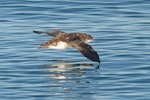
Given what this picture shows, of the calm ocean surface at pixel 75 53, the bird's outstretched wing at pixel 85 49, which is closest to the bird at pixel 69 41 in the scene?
the bird's outstretched wing at pixel 85 49

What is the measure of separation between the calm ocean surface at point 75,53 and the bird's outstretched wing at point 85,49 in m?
0.42

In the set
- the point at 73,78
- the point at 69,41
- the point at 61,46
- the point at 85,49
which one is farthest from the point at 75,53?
the point at 73,78

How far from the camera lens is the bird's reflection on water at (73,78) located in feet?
54.5

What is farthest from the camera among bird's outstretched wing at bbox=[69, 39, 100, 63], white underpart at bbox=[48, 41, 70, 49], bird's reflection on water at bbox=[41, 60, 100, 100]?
white underpart at bbox=[48, 41, 70, 49]

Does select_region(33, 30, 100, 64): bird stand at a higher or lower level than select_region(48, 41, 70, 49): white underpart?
higher

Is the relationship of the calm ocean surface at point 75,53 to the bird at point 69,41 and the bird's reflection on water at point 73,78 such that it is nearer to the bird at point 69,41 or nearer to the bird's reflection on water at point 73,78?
the bird's reflection on water at point 73,78

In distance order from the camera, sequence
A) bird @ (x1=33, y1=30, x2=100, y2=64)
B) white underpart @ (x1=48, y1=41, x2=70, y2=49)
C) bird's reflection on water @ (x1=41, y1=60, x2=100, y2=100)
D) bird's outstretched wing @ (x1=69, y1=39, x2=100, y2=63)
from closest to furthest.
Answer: bird's reflection on water @ (x1=41, y1=60, x2=100, y2=100) → bird's outstretched wing @ (x1=69, y1=39, x2=100, y2=63) → bird @ (x1=33, y1=30, x2=100, y2=64) → white underpart @ (x1=48, y1=41, x2=70, y2=49)

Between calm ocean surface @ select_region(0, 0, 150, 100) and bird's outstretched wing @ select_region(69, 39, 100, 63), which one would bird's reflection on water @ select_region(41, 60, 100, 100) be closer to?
calm ocean surface @ select_region(0, 0, 150, 100)

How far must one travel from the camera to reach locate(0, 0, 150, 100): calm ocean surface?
1672 centimetres

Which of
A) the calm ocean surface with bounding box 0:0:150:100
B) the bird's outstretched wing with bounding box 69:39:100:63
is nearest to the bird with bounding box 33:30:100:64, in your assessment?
the bird's outstretched wing with bounding box 69:39:100:63

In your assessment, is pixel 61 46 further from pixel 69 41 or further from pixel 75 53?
pixel 75 53

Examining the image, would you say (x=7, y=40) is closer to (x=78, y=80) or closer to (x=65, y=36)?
(x=65, y=36)

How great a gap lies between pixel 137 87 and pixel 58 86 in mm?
1617

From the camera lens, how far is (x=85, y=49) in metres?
18.3
